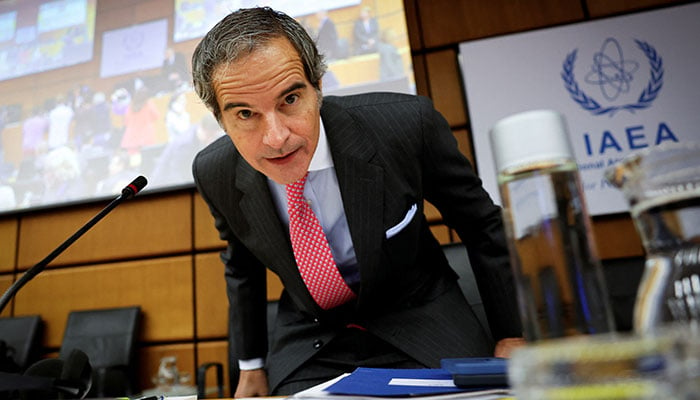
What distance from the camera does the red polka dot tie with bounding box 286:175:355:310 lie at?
3.49ft

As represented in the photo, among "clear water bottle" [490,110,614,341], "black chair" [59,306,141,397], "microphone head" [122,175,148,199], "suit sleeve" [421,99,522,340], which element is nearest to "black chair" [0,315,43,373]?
"black chair" [59,306,141,397]

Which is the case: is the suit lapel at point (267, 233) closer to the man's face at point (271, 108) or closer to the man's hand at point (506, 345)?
the man's face at point (271, 108)

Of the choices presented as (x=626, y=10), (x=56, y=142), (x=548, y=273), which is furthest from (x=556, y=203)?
(x=56, y=142)

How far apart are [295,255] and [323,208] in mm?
130

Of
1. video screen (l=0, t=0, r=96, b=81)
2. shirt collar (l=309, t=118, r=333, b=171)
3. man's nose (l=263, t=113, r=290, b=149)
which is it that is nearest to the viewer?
man's nose (l=263, t=113, r=290, b=149)

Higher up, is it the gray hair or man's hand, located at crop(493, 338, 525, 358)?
the gray hair

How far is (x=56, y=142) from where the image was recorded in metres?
2.93

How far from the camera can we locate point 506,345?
3.38ft

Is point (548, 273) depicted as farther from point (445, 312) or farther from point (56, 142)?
point (56, 142)

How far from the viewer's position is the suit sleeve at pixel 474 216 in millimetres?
1069

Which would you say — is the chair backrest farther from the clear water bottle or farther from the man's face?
the clear water bottle

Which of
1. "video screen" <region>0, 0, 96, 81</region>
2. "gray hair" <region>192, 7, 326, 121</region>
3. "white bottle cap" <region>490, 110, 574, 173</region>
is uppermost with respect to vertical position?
A: "video screen" <region>0, 0, 96, 81</region>

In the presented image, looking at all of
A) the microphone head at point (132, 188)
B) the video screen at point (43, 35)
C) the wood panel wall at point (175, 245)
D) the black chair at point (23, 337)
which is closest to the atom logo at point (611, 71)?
the wood panel wall at point (175, 245)

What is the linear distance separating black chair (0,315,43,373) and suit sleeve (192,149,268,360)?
1.95 m
